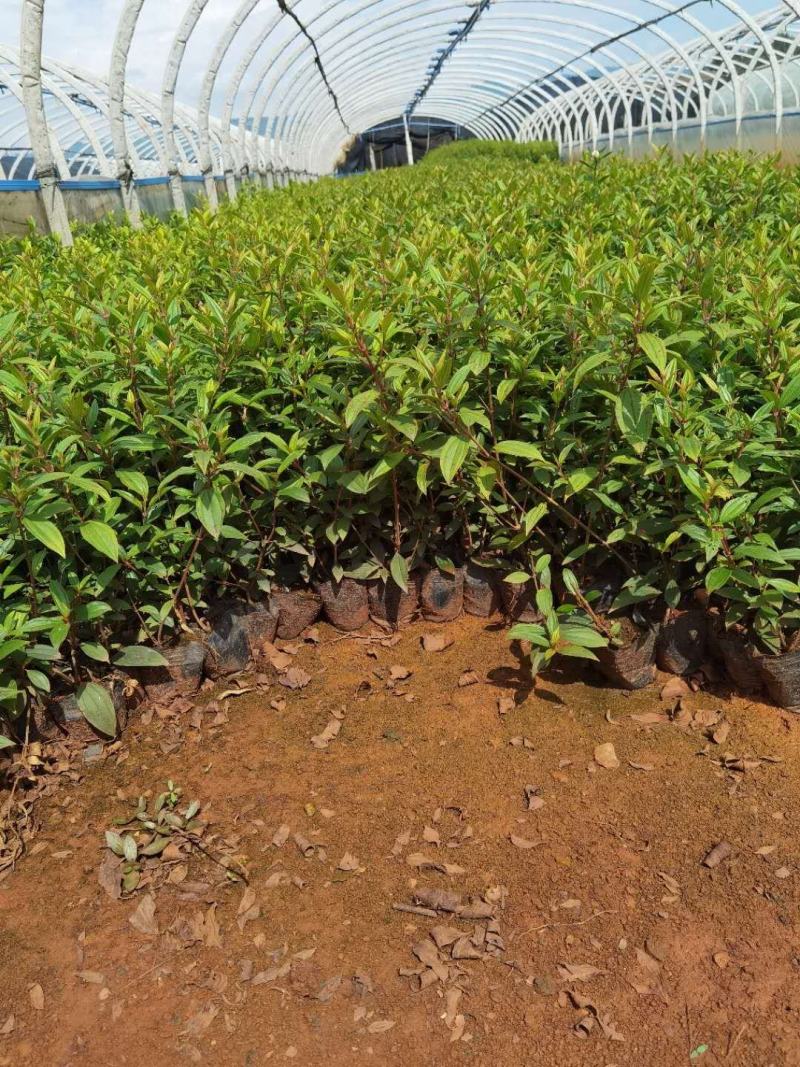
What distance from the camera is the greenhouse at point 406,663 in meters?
2.09

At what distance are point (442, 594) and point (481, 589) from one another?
0.51 feet

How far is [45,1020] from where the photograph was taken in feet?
6.85

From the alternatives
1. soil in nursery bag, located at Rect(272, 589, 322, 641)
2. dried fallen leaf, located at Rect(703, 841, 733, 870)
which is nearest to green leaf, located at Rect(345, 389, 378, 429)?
soil in nursery bag, located at Rect(272, 589, 322, 641)

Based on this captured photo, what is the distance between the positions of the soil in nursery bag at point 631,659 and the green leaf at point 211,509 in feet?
4.42

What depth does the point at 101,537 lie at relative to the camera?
2535 mm

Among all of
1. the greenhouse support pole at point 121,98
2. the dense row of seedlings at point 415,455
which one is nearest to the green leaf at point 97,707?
the dense row of seedlings at point 415,455

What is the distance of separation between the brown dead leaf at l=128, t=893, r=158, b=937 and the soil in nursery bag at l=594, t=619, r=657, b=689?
1.58 m

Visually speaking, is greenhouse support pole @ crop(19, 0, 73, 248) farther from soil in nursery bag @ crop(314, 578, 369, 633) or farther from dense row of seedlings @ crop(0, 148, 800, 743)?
soil in nursery bag @ crop(314, 578, 369, 633)

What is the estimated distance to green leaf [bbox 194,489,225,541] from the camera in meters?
2.71

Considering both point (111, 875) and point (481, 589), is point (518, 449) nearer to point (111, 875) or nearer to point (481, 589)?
point (481, 589)

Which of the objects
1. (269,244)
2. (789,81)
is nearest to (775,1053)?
(269,244)

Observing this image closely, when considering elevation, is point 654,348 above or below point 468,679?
above

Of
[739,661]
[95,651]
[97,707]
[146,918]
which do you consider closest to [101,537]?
[95,651]

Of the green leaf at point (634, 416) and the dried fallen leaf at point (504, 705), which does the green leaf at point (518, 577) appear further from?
the green leaf at point (634, 416)
